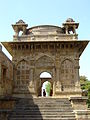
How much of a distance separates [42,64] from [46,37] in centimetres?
210

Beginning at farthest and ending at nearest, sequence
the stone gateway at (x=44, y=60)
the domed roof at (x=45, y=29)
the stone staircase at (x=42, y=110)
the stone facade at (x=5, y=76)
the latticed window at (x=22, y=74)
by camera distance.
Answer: the domed roof at (x=45, y=29)
the latticed window at (x=22, y=74)
the stone gateway at (x=44, y=60)
the stone facade at (x=5, y=76)
the stone staircase at (x=42, y=110)

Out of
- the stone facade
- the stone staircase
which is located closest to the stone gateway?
the stone facade

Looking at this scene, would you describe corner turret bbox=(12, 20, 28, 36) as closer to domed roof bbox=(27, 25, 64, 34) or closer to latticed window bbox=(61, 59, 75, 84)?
domed roof bbox=(27, 25, 64, 34)

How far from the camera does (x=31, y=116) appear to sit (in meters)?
12.2

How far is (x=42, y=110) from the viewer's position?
42.3ft

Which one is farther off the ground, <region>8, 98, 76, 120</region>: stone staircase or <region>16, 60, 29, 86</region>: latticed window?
<region>16, 60, 29, 86</region>: latticed window

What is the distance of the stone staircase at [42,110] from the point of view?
40.0ft

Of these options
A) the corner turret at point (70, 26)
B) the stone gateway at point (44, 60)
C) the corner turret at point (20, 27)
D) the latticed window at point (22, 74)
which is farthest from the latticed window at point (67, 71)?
the corner turret at point (20, 27)

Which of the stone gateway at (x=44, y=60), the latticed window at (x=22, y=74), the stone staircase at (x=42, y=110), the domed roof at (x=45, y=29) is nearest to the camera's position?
the stone staircase at (x=42, y=110)

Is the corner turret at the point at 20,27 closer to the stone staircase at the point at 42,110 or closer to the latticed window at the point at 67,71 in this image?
the latticed window at the point at 67,71

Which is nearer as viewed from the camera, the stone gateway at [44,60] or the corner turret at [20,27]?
the stone gateway at [44,60]

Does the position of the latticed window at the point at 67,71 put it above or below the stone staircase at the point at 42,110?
above

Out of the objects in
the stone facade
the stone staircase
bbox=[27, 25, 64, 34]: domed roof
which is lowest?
the stone staircase

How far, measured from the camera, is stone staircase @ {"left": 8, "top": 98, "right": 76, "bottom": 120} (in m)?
12.2
